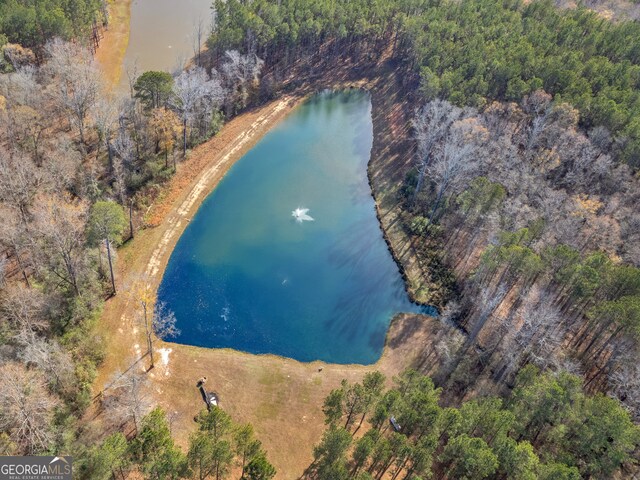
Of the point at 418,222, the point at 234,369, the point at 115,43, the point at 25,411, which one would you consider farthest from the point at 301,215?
the point at 115,43

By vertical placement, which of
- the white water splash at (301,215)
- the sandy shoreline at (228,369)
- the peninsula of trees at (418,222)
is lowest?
the sandy shoreline at (228,369)

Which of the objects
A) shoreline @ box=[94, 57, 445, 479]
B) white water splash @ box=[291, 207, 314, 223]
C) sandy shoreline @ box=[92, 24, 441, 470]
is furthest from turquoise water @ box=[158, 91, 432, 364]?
sandy shoreline @ box=[92, 24, 441, 470]

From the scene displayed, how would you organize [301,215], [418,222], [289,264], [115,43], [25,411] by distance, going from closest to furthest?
[25,411] < [289,264] < [418,222] < [301,215] < [115,43]

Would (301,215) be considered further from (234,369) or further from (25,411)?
(25,411)

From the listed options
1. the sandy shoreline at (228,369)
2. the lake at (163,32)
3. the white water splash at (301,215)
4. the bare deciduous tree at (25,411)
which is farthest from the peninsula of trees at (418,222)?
the white water splash at (301,215)

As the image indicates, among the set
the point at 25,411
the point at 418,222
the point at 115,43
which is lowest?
the point at 25,411

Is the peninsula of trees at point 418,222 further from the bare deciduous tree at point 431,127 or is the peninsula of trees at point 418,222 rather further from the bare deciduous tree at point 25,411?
the bare deciduous tree at point 431,127

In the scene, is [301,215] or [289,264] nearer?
[289,264]

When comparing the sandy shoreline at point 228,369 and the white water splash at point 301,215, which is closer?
the sandy shoreline at point 228,369
